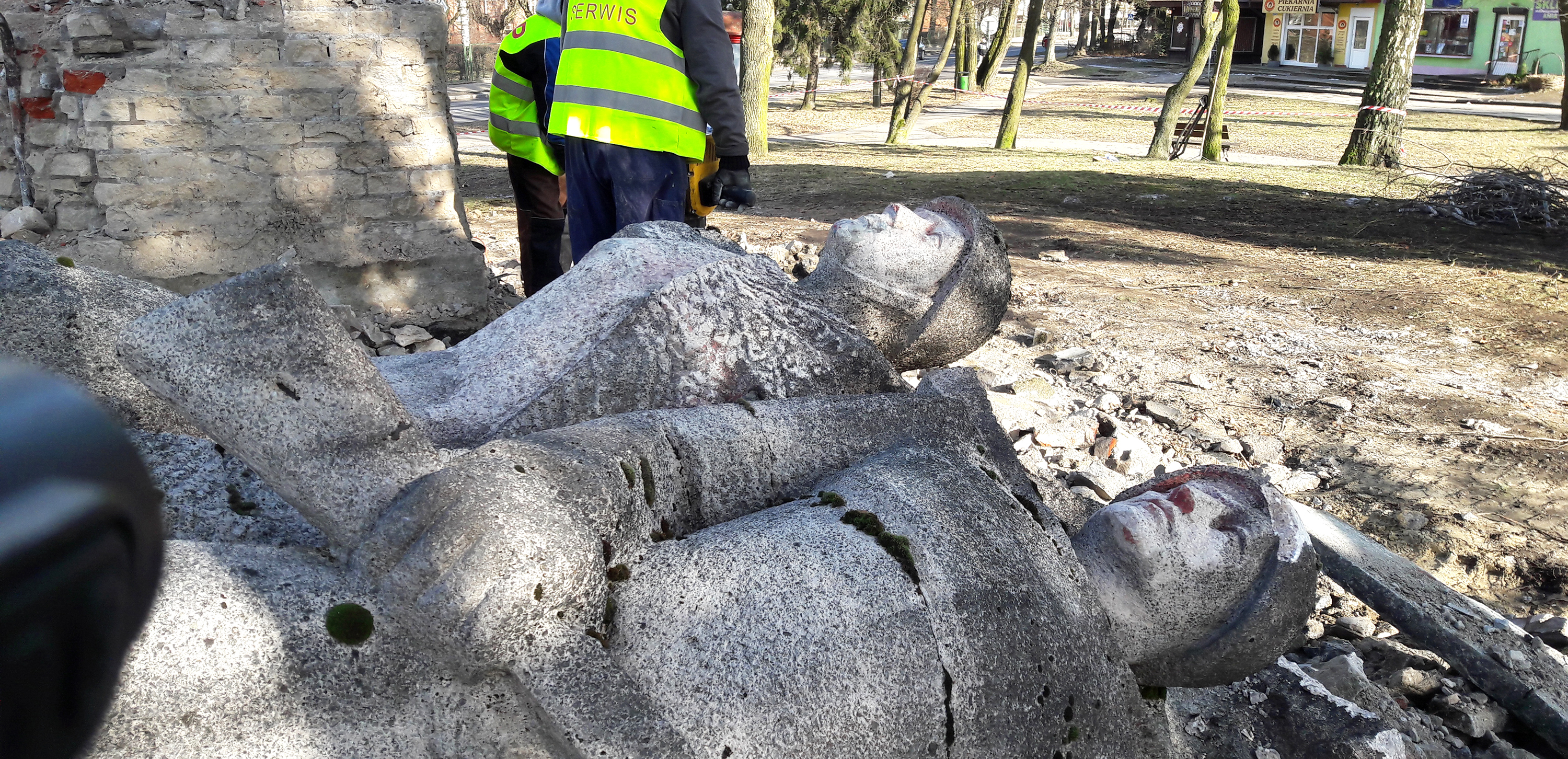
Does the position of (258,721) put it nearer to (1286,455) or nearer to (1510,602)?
(1510,602)

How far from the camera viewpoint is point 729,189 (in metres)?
4.04

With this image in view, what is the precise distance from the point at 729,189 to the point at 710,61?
1.53 ft

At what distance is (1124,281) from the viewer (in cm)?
677

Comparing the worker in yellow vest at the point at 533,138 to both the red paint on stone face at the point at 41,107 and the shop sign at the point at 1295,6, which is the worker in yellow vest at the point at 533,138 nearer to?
the red paint on stone face at the point at 41,107

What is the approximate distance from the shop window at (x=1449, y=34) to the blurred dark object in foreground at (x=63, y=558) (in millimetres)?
35503

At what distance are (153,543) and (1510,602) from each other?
3566 millimetres

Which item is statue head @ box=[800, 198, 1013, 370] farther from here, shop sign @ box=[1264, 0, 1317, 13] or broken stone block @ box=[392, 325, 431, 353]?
shop sign @ box=[1264, 0, 1317, 13]

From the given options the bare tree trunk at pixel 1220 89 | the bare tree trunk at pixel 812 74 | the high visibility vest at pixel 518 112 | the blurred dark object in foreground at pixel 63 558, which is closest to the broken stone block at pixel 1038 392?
the high visibility vest at pixel 518 112

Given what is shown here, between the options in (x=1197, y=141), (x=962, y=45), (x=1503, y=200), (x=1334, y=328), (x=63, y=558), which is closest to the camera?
(x=63, y=558)

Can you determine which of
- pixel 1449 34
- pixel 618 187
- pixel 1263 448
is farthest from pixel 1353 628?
pixel 1449 34

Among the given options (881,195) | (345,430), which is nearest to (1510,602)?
(345,430)

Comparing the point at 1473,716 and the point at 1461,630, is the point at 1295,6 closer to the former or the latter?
the point at 1461,630

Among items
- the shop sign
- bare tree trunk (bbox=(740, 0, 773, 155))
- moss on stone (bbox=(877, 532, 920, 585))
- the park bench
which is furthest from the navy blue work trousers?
the shop sign

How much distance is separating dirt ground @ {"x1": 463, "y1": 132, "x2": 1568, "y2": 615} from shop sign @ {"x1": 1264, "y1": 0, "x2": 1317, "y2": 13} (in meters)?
25.6
